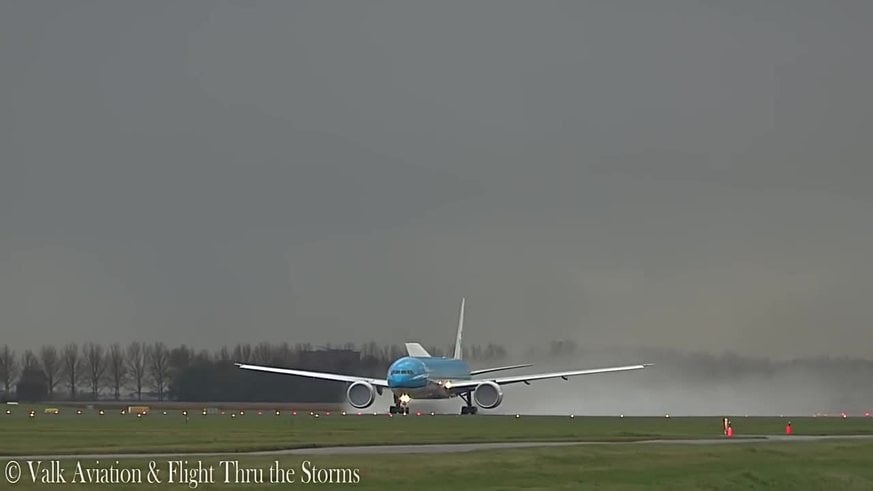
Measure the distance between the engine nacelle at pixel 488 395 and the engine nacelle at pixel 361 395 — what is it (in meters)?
8.58

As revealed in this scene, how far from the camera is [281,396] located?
161 metres

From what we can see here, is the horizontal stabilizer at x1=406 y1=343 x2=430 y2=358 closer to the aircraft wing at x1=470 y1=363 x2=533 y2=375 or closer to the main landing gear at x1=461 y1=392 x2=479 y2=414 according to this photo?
the aircraft wing at x1=470 y1=363 x2=533 y2=375

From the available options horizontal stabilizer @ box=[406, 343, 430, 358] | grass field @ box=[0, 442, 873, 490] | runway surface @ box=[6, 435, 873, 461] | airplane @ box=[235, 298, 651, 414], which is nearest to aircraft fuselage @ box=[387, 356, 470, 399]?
airplane @ box=[235, 298, 651, 414]

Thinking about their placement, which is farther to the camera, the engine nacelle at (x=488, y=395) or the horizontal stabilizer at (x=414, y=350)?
the horizontal stabilizer at (x=414, y=350)

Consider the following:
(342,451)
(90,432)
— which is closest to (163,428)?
(90,432)

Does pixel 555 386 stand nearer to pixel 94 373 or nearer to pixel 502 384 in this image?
→ pixel 502 384

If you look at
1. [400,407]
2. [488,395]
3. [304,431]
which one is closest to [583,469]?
[304,431]

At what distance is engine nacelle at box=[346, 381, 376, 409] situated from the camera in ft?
416

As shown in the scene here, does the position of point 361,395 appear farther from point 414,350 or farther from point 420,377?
point 414,350

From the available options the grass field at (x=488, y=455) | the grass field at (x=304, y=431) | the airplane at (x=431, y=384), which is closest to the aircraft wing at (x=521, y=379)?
the airplane at (x=431, y=384)

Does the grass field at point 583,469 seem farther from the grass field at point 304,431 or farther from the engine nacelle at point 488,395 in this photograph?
the engine nacelle at point 488,395

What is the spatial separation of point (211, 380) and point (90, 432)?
77.3 m

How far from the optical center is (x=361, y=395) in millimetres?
127062

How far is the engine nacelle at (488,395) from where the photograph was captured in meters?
126
